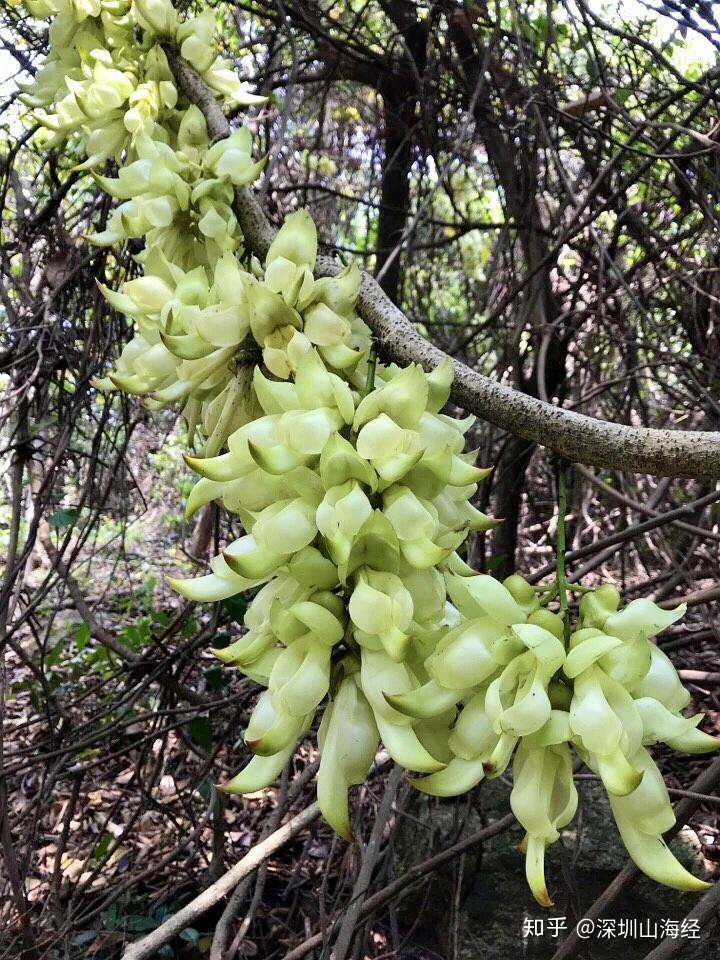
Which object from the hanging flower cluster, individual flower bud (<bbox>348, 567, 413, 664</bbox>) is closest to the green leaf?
the hanging flower cluster

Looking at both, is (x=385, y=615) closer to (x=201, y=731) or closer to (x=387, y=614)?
(x=387, y=614)

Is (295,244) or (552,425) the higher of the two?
(295,244)

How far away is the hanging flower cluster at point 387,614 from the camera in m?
0.51

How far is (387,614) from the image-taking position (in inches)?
19.7

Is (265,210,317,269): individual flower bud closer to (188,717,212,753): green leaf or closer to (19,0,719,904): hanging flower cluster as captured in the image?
(19,0,719,904): hanging flower cluster

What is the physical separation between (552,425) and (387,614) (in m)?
0.22

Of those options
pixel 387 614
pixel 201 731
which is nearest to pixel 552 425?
pixel 387 614

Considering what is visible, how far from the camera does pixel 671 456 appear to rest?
55 centimetres

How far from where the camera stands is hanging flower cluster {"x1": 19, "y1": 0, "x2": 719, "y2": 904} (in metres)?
0.51

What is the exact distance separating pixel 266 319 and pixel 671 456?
343 millimetres

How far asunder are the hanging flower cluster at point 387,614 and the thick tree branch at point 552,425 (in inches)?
1.5

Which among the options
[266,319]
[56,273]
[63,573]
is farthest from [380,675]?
[56,273]

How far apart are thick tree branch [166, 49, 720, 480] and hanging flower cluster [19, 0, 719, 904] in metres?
0.04

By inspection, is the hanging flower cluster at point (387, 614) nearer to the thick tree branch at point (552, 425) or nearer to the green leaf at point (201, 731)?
the thick tree branch at point (552, 425)
